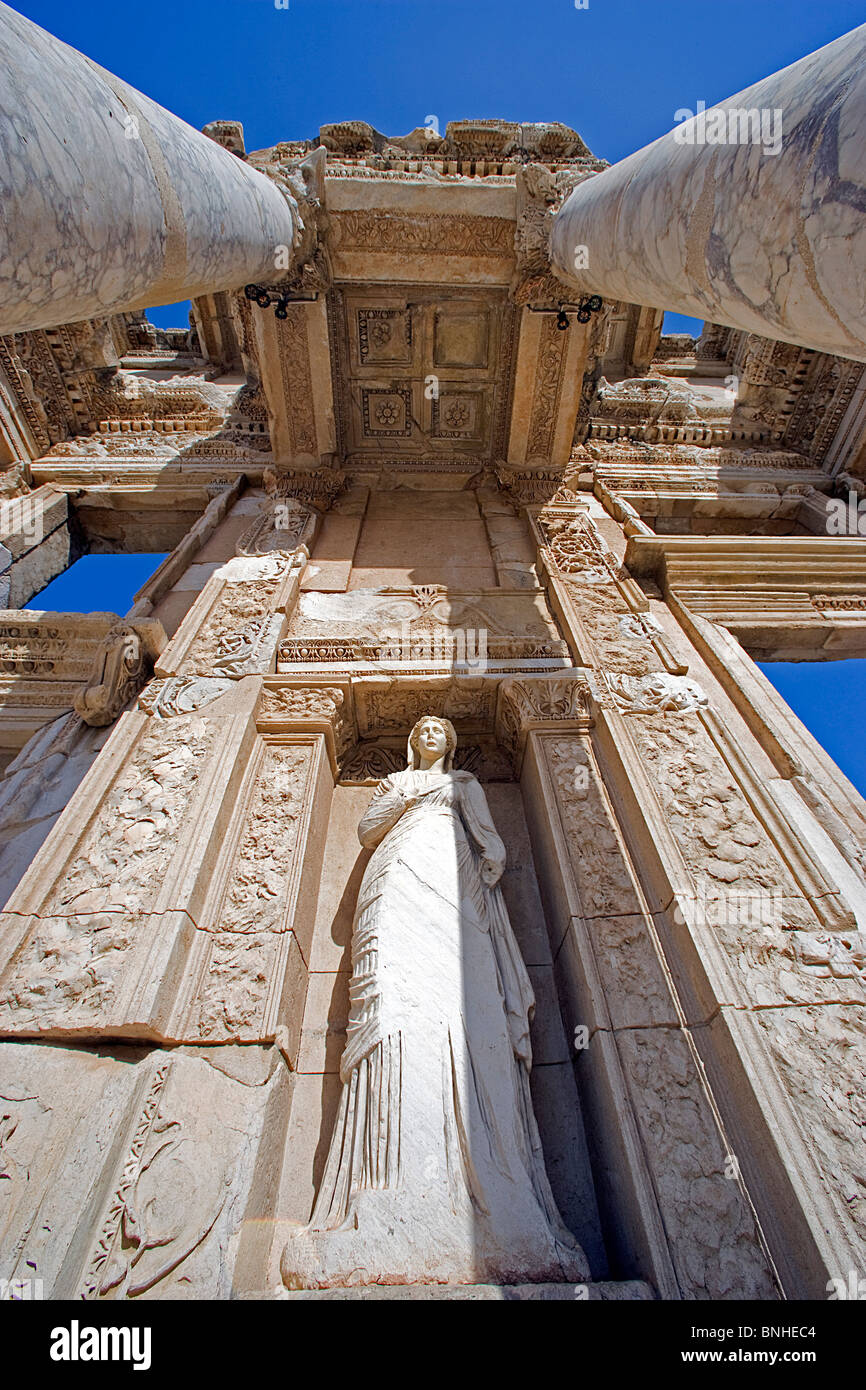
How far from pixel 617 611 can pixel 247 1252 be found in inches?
200

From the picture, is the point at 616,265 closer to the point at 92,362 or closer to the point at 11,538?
the point at 11,538

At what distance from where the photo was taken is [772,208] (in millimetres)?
2125

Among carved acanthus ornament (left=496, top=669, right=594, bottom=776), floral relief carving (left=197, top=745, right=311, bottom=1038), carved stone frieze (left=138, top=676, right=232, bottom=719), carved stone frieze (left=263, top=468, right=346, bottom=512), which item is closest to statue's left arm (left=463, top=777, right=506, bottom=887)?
carved acanthus ornament (left=496, top=669, right=594, bottom=776)

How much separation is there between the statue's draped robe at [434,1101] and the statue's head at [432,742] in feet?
2.25

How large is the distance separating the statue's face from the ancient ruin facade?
381 millimetres

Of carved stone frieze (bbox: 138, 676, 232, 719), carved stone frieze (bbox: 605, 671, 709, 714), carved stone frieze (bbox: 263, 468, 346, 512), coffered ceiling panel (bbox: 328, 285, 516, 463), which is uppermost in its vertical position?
coffered ceiling panel (bbox: 328, 285, 516, 463)

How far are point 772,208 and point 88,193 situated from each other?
2753 mm

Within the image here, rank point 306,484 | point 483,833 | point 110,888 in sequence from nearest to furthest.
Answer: point 110,888 < point 483,833 < point 306,484

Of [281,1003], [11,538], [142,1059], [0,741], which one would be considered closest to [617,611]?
[281,1003]

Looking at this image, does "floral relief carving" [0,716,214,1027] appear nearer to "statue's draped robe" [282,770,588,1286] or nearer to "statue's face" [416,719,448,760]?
"statue's draped robe" [282,770,588,1286]

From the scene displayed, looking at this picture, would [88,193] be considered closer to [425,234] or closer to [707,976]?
[707,976]

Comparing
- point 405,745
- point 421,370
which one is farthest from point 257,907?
point 421,370

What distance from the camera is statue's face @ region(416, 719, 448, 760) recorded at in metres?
4.27

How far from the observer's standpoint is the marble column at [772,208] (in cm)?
181
